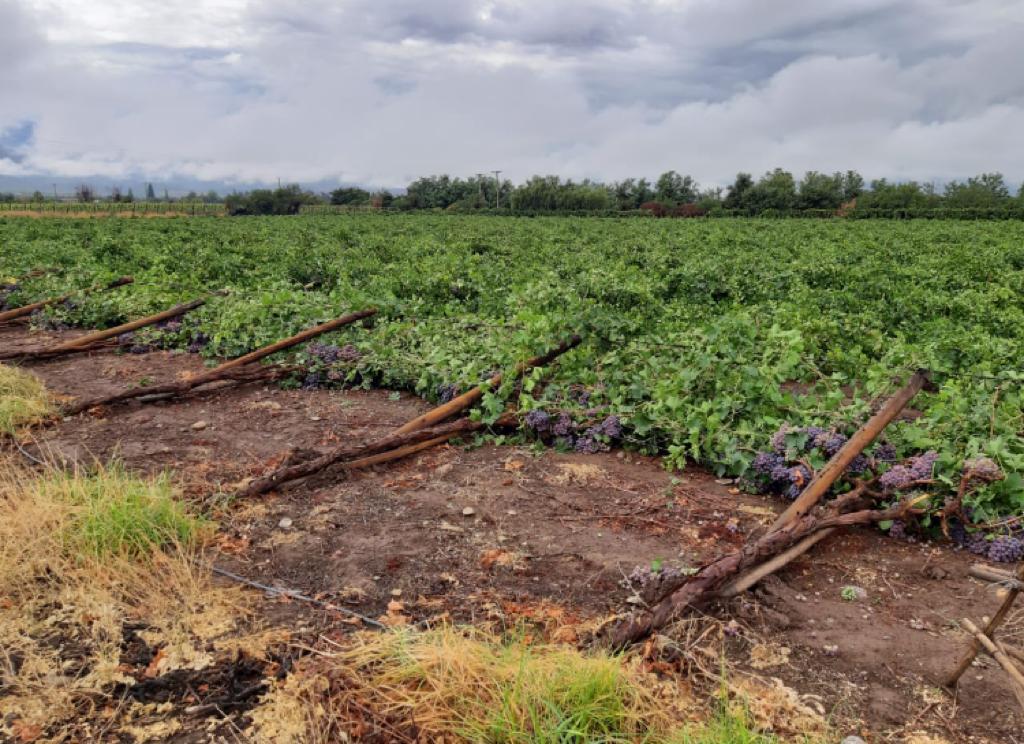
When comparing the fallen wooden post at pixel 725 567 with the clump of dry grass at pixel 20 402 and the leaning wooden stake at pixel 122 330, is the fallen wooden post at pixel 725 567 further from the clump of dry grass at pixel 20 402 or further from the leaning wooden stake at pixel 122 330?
the leaning wooden stake at pixel 122 330

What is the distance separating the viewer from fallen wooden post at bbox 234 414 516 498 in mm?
4617

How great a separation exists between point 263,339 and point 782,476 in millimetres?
5715

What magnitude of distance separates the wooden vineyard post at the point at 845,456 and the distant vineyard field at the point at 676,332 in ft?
0.72

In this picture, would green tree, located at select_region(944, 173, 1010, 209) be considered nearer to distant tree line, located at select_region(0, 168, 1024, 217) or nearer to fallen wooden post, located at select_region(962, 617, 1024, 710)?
distant tree line, located at select_region(0, 168, 1024, 217)

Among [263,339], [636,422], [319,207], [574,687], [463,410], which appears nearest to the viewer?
[574,687]

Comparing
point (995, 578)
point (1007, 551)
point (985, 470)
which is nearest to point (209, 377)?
point (985, 470)

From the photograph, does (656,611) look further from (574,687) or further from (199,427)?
(199,427)

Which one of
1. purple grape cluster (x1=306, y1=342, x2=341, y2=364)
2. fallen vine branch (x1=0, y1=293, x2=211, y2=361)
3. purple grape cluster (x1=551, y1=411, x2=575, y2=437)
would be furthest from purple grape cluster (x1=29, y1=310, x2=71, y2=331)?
purple grape cluster (x1=551, y1=411, x2=575, y2=437)

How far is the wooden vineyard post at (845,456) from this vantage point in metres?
3.88

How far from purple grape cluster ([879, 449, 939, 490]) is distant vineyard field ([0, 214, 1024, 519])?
3.3 inches

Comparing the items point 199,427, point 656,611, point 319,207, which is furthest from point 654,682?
point 319,207

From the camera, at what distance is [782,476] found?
441cm

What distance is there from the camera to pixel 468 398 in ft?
18.9

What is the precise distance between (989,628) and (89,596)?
3.52m
